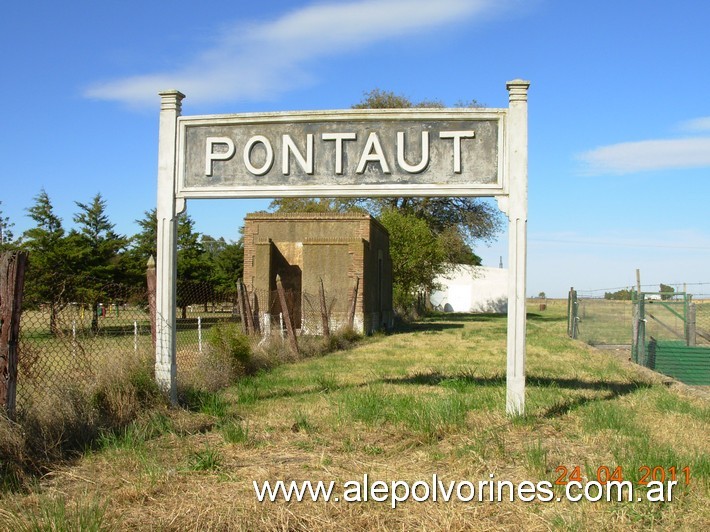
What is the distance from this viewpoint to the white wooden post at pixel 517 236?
25.2ft

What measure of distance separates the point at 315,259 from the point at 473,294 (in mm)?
45716

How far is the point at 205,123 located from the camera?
851 centimetres

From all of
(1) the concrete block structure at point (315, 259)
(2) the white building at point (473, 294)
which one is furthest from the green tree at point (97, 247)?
(2) the white building at point (473, 294)

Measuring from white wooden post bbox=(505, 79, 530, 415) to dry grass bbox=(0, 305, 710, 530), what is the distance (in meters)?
0.48

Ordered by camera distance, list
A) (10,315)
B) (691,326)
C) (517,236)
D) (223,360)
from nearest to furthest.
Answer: (10,315) < (517,236) < (223,360) < (691,326)

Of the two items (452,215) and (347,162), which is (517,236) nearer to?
(347,162)

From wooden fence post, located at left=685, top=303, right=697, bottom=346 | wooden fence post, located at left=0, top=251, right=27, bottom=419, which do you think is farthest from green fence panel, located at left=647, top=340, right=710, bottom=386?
wooden fence post, located at left=0, top=251, right=27, bottom=419

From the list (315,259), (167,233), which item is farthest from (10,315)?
(315,259)

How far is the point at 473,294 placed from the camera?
227ft

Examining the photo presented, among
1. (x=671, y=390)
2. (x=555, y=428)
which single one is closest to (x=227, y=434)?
(x=555, y=428)

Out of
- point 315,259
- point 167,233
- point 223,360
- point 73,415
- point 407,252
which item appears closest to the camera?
point 73,415

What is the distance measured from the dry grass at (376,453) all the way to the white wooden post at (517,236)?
48cm

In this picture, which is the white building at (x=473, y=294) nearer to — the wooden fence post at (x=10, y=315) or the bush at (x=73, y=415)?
the bush at (x=73, y=415)

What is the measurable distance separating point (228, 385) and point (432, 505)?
20.0 ft
